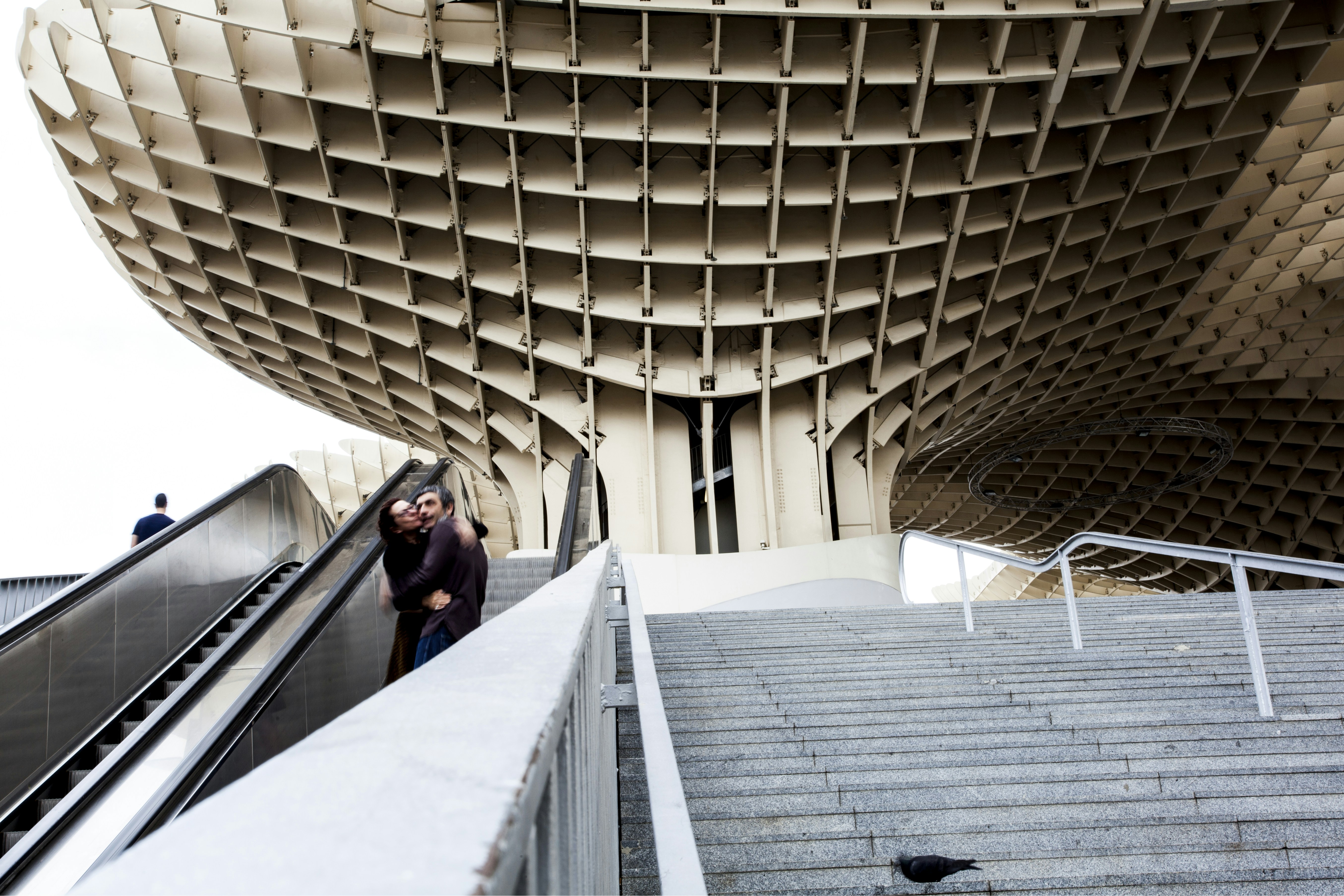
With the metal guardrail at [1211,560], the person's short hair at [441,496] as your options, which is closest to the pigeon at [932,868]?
the metal guardrail at [1211,560]

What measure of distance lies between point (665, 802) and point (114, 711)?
505cm

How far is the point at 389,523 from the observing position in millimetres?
4254

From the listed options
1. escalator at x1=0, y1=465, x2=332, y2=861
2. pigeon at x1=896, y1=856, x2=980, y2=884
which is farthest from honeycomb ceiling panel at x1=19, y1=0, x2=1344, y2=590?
pigeon at x1=896, y1=856, x2=980, y2=884

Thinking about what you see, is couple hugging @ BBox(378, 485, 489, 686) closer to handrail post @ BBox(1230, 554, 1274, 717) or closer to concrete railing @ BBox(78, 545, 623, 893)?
concrete railing @ BBox(78, 545, 623, 893)

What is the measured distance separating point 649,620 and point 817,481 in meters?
9.93

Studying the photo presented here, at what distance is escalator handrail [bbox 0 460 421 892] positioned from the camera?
11.5 feet

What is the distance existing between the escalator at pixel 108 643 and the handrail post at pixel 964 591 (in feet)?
18.6

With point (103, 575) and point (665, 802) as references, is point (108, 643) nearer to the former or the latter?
point (103, 575)

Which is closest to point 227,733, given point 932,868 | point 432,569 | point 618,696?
point 432,569

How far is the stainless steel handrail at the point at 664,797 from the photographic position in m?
1.26

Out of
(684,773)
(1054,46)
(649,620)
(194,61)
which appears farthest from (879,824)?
(194,61)

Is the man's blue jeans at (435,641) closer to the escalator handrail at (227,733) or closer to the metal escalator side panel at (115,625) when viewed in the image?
the escalator handrail at (227,733)

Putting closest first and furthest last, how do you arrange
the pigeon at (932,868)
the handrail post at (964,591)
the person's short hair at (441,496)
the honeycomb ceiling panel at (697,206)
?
the pigeon at (932,868), the person's short hair at (441,496), the handrail post at (964,591), the honeycomb ceiling panel at (697,206)

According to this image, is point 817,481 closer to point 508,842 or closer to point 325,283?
point 325,283
